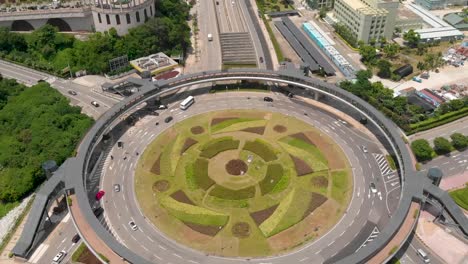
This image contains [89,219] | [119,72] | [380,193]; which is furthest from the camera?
[119,72]

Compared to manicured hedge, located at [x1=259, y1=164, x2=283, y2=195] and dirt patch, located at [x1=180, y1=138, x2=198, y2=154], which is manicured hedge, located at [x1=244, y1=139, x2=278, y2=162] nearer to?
manicured hedge, located at [x1=259, y1=164, x2=283, y2=195]

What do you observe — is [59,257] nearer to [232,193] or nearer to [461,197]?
[232,193]

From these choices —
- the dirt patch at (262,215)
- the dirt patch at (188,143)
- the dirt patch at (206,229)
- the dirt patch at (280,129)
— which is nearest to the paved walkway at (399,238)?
the dirt patch at (262,215)

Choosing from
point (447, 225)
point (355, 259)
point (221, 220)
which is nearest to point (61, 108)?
point (221, 220)

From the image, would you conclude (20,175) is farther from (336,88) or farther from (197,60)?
(336,88)

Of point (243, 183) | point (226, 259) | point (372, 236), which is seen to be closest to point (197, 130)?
point (243, 183)

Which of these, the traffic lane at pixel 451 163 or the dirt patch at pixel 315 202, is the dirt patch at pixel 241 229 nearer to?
the dirt patch at pixel 315 202

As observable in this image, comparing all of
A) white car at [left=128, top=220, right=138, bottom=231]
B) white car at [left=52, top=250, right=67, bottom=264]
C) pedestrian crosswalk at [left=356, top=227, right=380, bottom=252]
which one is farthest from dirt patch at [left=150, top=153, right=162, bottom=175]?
pedestrian crosswalk at [left=356, top=227, right=380, bottom=252]
